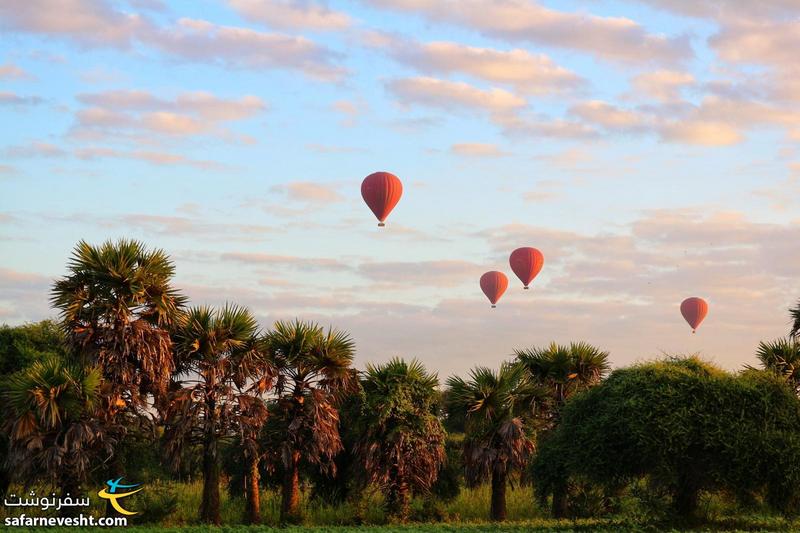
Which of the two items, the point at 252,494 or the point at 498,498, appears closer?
the point at 252,494

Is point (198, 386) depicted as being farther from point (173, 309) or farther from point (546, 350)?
point (546, 350)

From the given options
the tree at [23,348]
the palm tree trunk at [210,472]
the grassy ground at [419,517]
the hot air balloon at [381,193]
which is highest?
the hot air balloon at [381,193]

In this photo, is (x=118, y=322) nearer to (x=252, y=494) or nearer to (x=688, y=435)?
(x=252, y=494)

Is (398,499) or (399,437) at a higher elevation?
(399,437)

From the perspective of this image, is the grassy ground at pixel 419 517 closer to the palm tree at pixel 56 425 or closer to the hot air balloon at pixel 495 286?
the palm tree at pixel 56 425

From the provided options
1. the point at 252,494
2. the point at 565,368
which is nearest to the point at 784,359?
the point at 565,368

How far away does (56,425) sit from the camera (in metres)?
38.0

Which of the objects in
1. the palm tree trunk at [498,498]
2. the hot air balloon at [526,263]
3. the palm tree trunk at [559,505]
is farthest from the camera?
the hot air balloon at [526,263]

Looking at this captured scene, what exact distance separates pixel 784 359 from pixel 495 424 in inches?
499

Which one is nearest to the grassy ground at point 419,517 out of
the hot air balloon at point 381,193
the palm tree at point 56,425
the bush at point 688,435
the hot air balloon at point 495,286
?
the bush at point 688,435

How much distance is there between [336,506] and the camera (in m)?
45.4

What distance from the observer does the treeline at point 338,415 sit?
37.4 m

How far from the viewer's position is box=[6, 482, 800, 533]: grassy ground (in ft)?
124

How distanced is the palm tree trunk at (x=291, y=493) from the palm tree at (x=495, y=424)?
6.76m
